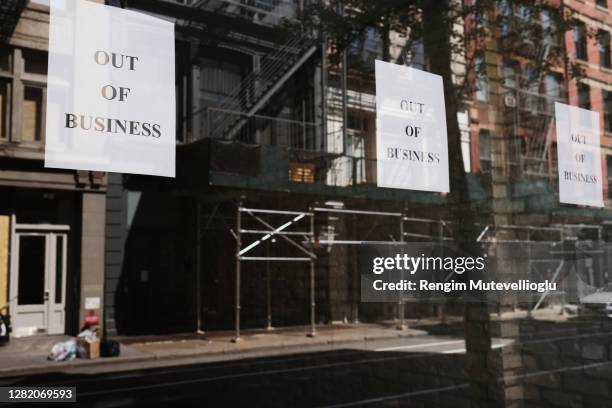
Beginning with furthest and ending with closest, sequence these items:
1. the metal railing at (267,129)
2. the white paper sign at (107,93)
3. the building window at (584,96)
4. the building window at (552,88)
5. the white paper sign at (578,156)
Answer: the metal railing at (267,129) < the building window at (552,88) < the building window at (584,96) < the white paper sign at (578,156) < the white paper sign at (107,93)

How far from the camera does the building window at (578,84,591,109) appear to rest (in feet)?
20.3

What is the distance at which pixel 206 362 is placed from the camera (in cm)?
1038

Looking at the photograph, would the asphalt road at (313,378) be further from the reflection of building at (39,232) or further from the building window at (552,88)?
the building window at (552,88)

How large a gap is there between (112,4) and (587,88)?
5.18m

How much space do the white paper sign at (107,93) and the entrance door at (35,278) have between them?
501 centimetres

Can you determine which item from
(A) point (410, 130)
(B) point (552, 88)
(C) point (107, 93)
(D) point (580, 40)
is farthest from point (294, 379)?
(D) point (580, 40)

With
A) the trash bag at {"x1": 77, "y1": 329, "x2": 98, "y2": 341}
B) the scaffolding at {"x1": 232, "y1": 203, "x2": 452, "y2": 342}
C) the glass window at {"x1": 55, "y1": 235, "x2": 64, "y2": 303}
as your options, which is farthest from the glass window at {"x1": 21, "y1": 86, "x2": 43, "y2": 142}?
the trash bag at {"x1": 77, "y1": 329, "x2": 98, "y2": 341}

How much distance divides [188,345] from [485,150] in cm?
794

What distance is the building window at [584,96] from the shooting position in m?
6.19

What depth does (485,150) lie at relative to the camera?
5.54 m

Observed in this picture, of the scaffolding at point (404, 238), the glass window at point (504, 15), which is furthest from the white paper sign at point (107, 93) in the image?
the glass window at point (504, 15)

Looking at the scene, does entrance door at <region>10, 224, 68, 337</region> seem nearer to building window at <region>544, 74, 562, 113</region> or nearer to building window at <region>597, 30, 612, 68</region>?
building window at <region>544, 74, 562, 113</region>

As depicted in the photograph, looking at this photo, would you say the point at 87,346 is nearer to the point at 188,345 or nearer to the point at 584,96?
the point at 188,345

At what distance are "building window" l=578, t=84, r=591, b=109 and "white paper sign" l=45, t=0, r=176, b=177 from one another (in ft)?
15.1
